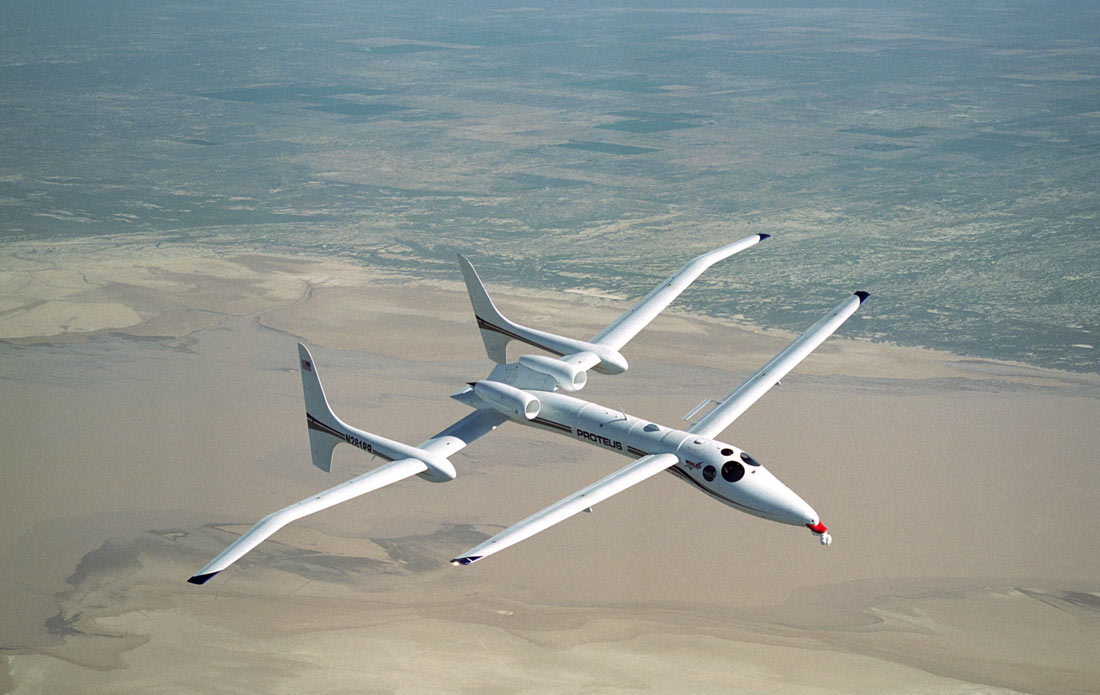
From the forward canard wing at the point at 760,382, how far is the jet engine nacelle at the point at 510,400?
5174 millimetres

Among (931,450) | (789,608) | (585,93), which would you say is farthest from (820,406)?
(585,93)

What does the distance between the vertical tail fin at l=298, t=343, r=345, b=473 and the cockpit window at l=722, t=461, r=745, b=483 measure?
12.0 metres

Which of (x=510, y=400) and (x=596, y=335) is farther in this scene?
(x=596, y=335)

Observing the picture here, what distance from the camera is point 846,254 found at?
7681 cm

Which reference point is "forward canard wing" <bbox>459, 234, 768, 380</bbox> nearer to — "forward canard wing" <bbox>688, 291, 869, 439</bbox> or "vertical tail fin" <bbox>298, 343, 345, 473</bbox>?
"forward canard wing" <bbox>688, 291, 869, 439</bbox>

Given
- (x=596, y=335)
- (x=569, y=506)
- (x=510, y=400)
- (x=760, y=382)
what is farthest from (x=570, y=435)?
(x=596, y=335)

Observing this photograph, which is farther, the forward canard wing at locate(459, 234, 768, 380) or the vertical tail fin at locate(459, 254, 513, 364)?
the vertical tail fin at locate(459, 254, 513, 364)

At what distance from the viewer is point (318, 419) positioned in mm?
37250

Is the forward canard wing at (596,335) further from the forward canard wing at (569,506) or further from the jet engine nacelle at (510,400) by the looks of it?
the forward canard wing at (569,506)

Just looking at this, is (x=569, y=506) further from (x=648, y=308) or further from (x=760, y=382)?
(x=648, y=308)

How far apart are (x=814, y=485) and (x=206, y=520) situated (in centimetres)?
2245

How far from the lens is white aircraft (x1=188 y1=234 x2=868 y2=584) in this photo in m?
30.7

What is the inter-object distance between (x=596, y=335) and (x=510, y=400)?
757 centimetres

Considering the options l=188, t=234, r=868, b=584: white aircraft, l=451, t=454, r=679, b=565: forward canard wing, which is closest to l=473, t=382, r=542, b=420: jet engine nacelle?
l=188, t=234, r=868, b=584: white aircraft
